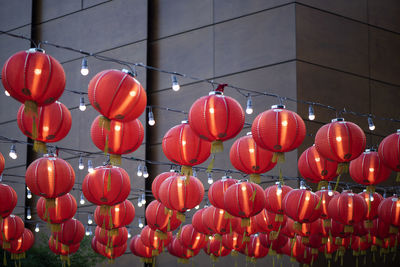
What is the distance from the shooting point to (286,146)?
301 inches

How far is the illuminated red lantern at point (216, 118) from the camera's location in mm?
7191

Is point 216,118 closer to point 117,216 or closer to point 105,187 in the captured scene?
point 105,187

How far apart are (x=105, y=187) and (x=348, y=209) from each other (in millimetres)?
3473

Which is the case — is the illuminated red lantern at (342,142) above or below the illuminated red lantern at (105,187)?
above

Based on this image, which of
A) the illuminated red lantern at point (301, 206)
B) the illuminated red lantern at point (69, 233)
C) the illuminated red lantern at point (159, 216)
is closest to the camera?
the illuminated red lantern at point (301, 206)

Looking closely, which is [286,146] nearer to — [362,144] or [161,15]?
[362,144]

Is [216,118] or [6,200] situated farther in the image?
[6,200]

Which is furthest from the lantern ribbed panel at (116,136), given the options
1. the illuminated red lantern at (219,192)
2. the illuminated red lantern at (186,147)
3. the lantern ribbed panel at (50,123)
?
the illuminated red lantern at (219,192)

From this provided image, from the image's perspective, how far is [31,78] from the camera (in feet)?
20.6

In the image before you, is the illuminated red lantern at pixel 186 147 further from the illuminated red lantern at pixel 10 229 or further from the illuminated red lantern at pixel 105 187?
the illuminated red lantern at pixel 10 229

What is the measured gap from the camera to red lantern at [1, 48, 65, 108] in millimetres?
6250

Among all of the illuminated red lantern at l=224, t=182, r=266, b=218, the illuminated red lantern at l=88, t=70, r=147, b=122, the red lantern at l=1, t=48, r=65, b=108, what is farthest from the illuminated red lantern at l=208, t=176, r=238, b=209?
the red lantern at l=1, t=48, r=65, b=108

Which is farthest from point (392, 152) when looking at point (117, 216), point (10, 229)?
point (10, 229)

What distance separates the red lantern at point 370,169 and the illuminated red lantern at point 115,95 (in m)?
3.68
